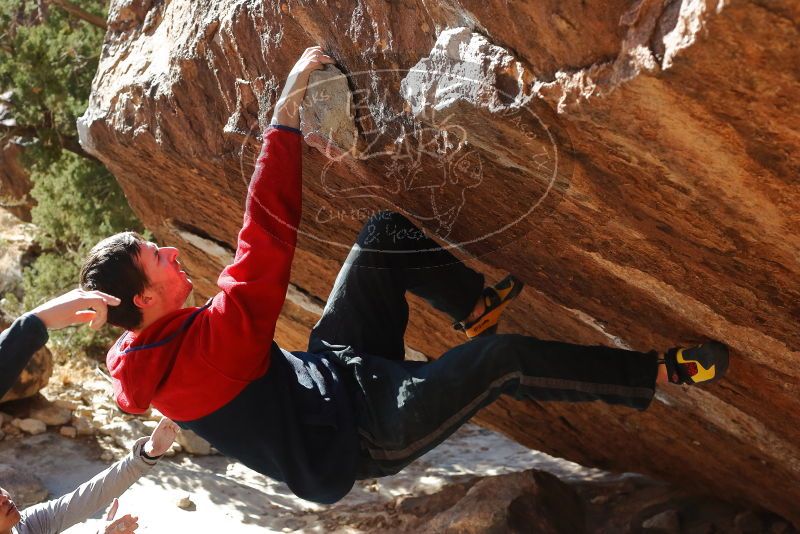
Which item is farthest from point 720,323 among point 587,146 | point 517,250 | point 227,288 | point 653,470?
point 653,470

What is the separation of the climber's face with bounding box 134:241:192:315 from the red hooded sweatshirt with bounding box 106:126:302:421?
5 centimetres

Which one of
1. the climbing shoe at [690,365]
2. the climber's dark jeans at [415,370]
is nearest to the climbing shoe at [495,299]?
the climber's dark jeans at [415,370]

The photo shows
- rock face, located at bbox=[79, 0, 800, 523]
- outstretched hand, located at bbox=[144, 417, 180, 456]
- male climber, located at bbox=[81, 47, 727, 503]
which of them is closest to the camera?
rock face, located at bbox=[79, 0, 800, 523]

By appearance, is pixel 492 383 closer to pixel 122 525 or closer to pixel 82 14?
pixel 122 525

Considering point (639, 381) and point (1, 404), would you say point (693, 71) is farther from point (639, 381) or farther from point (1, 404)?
point (1, 404)

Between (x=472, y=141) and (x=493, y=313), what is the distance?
3.33 ft

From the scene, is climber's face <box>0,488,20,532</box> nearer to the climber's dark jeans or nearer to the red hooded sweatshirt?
the red hooded sweatshirt

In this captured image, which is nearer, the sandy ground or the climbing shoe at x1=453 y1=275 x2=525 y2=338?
the climbing shoe at x1=453 y1=275 x2=525 y2=338

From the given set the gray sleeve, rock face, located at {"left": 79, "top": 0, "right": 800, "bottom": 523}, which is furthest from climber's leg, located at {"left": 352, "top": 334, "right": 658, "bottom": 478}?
the gray sleeve

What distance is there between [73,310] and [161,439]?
3.72 ft

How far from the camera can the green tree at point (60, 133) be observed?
820cm

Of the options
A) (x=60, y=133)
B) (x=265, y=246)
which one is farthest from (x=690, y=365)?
(x=60, y=133)

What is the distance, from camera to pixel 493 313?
10.8 feet

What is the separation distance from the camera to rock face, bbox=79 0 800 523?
1.79m
